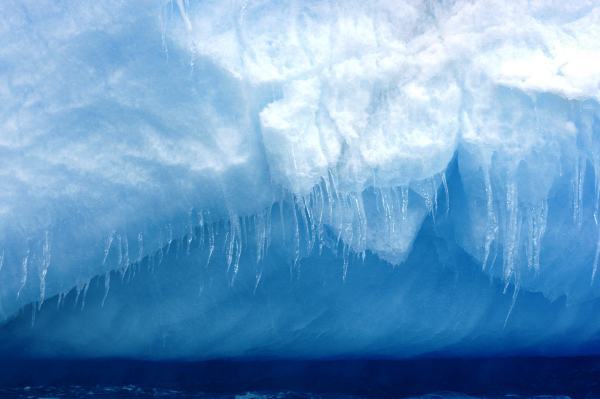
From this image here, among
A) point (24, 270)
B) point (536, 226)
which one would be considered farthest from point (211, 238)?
point (536, 226)

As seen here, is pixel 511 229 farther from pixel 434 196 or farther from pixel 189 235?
pixel 189 235

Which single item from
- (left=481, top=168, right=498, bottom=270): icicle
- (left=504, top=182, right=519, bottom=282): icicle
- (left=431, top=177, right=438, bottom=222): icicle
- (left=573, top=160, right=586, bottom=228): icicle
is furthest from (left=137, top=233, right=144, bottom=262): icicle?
(left=573, top=160, right=586, bottom=228): icicle

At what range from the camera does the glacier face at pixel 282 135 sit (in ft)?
10.2

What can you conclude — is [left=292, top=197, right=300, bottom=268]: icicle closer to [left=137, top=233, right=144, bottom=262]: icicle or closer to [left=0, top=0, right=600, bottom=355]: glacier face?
[left=0, top=0, right=600, bottom=355]: glacier face

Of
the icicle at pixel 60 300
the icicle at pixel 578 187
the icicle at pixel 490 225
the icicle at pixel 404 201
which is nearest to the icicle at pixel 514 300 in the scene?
the icicle at pixel 490 225

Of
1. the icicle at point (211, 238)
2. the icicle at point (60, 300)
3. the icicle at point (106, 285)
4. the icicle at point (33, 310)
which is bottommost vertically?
the icicle at point (33, 310)

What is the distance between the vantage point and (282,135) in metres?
3.16

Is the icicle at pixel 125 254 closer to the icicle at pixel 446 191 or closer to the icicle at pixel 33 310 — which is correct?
the icicle at pixel 33 310

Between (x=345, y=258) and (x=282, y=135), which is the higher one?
(x=282, y=135)

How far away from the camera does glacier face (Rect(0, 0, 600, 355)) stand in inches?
123

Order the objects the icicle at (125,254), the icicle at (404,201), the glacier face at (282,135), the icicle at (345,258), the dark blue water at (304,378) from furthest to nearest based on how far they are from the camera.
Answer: the dark blue water at (304,378) → the icicle at (345,258) → the icicle at (404,201) → the icicle at (125,254) → the glacier face at (282,135)

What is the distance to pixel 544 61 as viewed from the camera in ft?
11.1

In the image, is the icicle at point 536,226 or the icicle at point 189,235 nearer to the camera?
the icicle at point 189,235

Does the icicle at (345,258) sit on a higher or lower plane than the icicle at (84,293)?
higher
